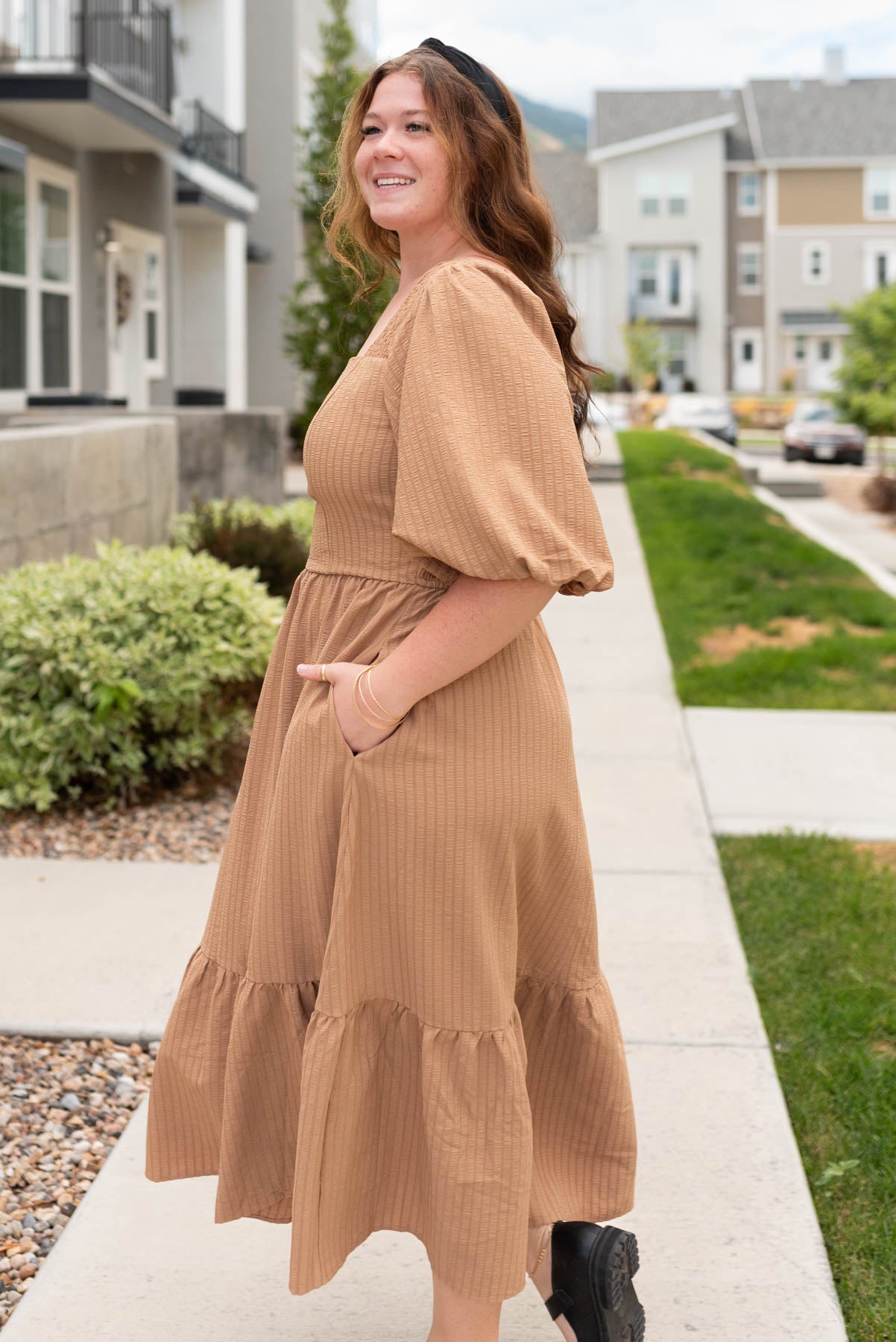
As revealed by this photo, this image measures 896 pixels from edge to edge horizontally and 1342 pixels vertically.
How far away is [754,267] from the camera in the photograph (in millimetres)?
57125

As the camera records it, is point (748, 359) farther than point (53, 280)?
Yes

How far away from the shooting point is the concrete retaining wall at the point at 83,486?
21.3 feet

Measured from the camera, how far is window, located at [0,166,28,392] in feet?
43.8

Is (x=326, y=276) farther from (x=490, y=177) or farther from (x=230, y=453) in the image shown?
(x=490, y=177)

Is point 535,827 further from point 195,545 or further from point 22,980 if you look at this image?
point 195,545

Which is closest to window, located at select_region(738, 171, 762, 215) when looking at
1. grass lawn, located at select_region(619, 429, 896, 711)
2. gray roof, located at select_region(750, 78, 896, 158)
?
gray roof, located at select_region(750, 78, 896, 158)

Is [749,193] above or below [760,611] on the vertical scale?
above

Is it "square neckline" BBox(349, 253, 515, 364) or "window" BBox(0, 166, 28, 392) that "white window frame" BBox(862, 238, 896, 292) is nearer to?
"window" BBox(0, 166, 28, 392)

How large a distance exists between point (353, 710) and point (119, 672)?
3543 millimetres

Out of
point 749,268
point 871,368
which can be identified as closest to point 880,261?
point 749,268

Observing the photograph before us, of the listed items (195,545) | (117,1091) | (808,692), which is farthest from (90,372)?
(117,1091)

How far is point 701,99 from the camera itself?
185ft

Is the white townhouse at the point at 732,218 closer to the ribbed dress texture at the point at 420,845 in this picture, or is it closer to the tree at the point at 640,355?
the tree at the point at 640,355

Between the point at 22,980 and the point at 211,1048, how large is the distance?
1.84m
